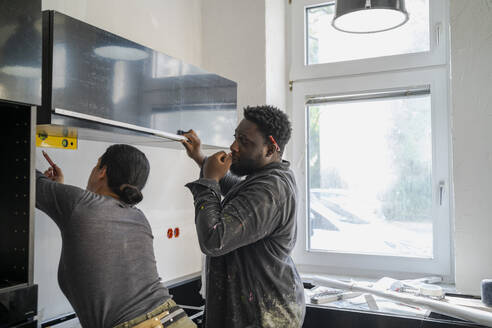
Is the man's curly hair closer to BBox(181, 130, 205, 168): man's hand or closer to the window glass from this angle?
BBox(181, 130, 205, 168): man's hand

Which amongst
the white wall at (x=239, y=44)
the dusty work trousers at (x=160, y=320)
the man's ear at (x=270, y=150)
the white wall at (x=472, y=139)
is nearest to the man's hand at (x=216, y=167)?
the man's ear at (x=270, y=150)

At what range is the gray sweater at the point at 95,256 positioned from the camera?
1.22m

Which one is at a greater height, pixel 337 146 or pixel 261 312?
pixel 337 146

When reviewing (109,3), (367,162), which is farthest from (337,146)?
(109,3)

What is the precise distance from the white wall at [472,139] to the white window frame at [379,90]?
11.0 inches

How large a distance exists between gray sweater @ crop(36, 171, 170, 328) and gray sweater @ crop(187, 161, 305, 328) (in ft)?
0.76

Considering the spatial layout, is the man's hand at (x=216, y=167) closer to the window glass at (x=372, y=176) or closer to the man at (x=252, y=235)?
the man at (x=252, y=235)

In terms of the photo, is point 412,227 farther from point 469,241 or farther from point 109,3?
point 109,3

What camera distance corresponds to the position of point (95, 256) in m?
1.25

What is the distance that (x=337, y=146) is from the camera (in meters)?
2.73

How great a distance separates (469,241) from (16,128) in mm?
2002

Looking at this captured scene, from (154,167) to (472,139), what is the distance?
62.0 inches

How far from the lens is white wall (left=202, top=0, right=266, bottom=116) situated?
2570 mm

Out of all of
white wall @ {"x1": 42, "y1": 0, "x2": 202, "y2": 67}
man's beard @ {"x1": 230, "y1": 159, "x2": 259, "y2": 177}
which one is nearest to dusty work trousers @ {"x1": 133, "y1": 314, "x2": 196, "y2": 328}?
man's beard @ {"x1": 230, "y1": 159, "x2": 259, "y2": 177}
